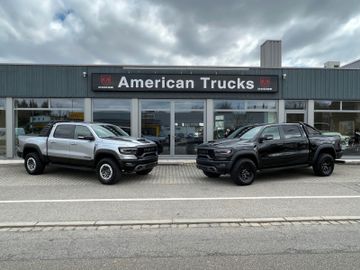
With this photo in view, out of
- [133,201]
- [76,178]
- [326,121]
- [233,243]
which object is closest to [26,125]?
[76,178]

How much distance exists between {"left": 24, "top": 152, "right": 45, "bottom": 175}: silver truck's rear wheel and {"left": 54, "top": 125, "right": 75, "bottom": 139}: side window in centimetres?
114

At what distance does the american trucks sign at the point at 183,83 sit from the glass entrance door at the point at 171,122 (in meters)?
0.72

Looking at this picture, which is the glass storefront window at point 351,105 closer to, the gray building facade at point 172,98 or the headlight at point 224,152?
the gray building facade at point 172,98

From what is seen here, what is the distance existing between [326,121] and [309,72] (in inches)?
100

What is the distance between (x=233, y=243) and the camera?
5.00m

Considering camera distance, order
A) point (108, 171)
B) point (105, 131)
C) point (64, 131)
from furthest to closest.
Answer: point (64, 131) < point (105, 131) < point (108, 171)

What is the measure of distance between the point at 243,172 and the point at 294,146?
2.22 meters

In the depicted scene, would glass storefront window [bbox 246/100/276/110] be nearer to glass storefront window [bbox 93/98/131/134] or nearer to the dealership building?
the dealership building

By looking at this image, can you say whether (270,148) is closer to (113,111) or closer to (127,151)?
(127,151)

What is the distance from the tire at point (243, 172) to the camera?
9641 millimetres

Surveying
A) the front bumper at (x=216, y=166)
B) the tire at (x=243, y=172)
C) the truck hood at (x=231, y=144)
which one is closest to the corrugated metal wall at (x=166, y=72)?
the truck hood at (x=231, y=144)

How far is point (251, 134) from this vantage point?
10.5 m

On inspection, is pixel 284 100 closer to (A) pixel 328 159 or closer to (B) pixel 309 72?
(B) pixel 309 72

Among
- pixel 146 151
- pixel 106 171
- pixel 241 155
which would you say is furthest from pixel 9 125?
pixel 241 155
